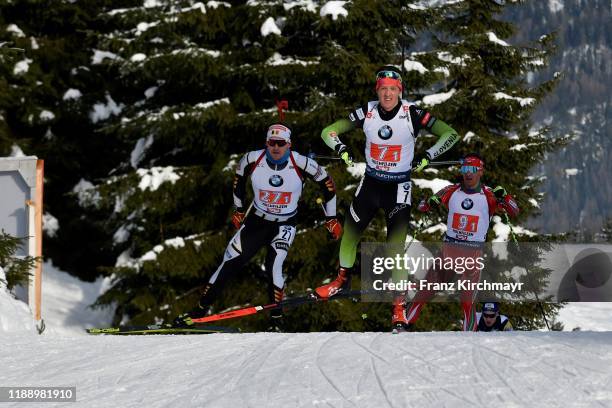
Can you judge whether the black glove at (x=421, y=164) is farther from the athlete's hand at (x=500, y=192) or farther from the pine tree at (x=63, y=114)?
the pine tree at (x=63, y=114)

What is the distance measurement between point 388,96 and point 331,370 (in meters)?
3.09

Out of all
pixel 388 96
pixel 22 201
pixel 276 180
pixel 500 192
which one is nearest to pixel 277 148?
pixel 276 180

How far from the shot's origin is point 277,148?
8.76 m

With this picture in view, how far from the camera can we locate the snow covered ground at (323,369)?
5.63 metres

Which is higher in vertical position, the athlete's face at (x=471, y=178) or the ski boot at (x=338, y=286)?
the athlete's face at (x=471, y=178)

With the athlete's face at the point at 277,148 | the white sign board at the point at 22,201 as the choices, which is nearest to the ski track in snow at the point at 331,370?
the athlete's face at the point at 277,148

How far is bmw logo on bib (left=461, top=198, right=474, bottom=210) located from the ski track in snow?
2.02 m

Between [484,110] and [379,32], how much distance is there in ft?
7.90

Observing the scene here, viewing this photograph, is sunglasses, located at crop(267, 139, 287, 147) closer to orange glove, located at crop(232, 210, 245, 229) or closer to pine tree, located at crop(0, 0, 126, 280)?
orange glove, located at crop(232, 210, 245, 229)

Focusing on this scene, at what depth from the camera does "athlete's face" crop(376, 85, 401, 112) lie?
27.1 ft

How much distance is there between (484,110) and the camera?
15.7 meters

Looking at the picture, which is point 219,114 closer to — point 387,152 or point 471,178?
point 471,178

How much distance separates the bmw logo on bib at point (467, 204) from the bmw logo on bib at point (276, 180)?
6.52 ft

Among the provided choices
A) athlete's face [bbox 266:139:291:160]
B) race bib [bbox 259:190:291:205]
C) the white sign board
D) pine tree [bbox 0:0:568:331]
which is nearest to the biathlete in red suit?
race bib [bbox 259:190:291:205]
